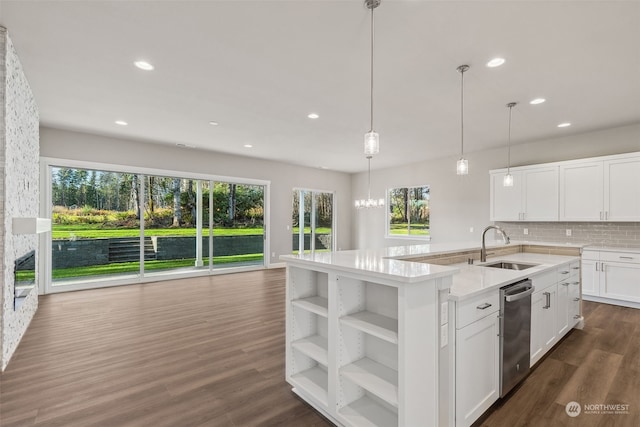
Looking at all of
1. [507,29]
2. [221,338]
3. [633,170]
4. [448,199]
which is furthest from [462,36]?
[448,199]

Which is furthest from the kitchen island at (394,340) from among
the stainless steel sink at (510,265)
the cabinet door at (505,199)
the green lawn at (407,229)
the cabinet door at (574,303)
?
the green lawn at (407,229)

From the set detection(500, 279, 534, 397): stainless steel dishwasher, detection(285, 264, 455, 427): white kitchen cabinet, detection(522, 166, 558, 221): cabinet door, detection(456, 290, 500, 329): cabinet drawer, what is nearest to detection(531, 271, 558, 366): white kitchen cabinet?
detection(500, 279, 534, 397): stainless steel dishwasher

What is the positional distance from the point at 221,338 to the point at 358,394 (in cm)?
192

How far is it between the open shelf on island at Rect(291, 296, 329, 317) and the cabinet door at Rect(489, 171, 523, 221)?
17.0 ft

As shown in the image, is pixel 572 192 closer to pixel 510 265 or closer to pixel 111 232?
pixel 510 265

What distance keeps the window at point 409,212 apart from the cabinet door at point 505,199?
1932 mm

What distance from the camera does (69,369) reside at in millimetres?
2691

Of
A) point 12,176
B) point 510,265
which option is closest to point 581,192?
point 510,265

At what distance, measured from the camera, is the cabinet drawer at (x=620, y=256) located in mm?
4465

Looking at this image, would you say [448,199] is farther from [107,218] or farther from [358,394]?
[107,218]

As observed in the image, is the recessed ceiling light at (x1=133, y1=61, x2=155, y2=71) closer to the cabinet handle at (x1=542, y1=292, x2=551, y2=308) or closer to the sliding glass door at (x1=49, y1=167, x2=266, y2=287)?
the sliding glass door at (x1=49, y1=167, x2=266, y2=287)

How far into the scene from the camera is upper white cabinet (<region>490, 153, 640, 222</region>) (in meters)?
4.64

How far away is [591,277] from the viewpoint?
4867 mm

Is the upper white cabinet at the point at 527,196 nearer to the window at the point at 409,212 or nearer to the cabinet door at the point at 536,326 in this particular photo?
the window at the point at 409,212
